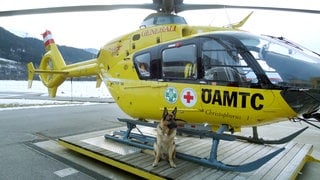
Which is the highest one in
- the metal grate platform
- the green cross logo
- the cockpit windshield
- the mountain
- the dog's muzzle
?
the mountain

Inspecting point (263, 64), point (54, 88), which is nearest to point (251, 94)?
point (263, 64)

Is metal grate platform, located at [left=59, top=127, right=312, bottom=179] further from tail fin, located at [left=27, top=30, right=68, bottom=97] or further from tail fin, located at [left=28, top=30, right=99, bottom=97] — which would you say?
tail fin, located at [left=27, top=30, right=68, bottom=97]

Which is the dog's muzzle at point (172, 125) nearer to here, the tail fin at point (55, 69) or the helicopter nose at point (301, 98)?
the helicopter nose at point (301, 98)

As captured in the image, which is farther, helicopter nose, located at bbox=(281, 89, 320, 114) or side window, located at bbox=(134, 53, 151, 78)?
side window, located at bbox=(134, 53, 151, 78)

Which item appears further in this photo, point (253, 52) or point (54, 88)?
point (54, 88)

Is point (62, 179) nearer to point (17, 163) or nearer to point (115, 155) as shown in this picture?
point (115, 155)

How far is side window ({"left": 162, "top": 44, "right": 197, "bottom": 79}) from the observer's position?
454cm

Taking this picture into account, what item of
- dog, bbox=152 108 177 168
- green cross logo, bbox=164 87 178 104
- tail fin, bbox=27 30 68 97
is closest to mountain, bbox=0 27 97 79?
tail fin, bbox=27 30 68 97

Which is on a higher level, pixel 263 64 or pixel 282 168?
pixel 263 64

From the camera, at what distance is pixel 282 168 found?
15.4 feet

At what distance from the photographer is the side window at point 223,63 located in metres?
3.97

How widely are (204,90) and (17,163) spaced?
13.7 ft

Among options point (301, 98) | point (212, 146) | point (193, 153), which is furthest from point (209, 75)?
point (193, 153)

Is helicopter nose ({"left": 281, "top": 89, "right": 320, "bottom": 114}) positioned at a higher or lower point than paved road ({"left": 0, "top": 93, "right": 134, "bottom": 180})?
higher
